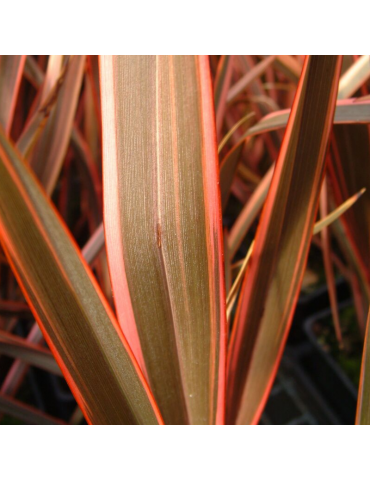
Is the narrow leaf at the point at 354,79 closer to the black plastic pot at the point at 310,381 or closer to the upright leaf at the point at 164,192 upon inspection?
the upright leaf at the point at 164,192

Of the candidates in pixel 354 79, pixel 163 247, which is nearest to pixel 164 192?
pixel 163 247

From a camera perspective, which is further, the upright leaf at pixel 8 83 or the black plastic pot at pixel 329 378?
the black plastic pot at pixel 329 378

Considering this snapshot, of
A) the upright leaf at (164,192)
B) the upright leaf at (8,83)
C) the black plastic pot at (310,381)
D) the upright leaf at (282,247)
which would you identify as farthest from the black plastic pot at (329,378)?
the upright leaf at (8,83)

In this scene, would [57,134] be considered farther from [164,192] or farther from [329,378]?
[329,378]

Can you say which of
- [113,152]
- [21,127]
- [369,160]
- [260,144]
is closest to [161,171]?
[113,152]

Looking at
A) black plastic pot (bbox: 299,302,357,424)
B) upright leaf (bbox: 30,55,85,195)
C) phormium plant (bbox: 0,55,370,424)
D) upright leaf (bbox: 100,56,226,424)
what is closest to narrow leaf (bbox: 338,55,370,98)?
phormium plant (bbox: 0,55,370,424)
